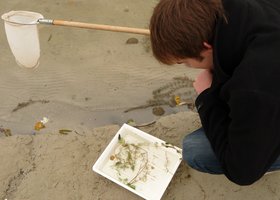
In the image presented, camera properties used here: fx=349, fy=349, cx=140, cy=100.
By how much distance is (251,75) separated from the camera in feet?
3.56

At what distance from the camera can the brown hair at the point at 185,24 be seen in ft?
3.85

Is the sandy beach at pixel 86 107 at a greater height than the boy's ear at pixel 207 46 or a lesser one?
lesser

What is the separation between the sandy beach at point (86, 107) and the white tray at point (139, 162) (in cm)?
6

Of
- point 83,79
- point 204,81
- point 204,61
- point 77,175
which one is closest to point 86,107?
point 83,79

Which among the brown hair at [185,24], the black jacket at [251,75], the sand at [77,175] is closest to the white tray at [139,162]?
the sand at [77,175]

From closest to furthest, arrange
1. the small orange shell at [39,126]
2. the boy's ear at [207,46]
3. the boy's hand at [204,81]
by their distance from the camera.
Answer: the boy's ear at [207,46] → the boy's hand at [204,81] → the small orange shell at [39,126]

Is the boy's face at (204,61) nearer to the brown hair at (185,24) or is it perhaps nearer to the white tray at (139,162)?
the brown hair at (185,24)

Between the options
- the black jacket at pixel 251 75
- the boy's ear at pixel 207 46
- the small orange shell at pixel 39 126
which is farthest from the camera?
the small orange shell at pixel 39 126

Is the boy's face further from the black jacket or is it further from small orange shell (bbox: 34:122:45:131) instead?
small orange shell (bbox: 34:122:45:131)

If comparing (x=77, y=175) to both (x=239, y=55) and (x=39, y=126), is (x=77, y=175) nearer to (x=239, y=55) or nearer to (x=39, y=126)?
(x=39, y=126)

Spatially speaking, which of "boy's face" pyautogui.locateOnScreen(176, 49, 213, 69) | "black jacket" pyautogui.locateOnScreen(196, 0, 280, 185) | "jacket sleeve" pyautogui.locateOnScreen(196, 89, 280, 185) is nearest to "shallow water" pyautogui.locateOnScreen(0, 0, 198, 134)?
"jacket sleeve" pyautogui.locateOnScreen(196, 89, 280, 185)

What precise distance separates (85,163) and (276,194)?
3.37 ft

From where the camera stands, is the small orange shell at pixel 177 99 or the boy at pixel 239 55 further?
the small orange shell at pixel 177 99

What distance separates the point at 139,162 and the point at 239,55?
96 cm
